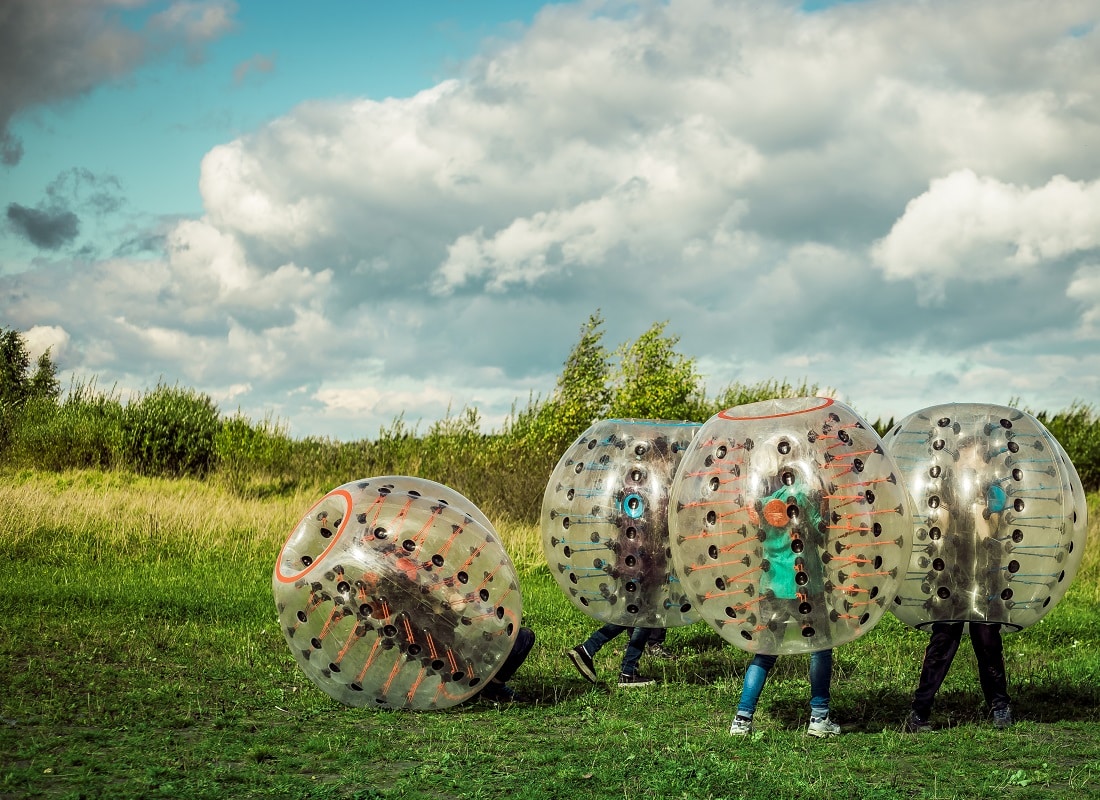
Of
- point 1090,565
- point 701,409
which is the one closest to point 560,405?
point 701,409

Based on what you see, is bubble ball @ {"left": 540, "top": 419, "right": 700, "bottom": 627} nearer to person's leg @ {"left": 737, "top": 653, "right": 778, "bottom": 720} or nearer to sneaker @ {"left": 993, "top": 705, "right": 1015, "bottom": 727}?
person's leg @ {"left": 737, "top": 653, "right": 778, "bottom": 720}

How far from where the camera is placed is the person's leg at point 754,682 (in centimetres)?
741

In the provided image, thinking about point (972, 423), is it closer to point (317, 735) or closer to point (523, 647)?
point (523, 647)

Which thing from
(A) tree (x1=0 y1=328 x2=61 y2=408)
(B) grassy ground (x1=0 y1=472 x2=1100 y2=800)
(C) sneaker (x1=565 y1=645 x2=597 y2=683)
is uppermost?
(A) tree (x1=0 y1=328 x2=61 y2=408)

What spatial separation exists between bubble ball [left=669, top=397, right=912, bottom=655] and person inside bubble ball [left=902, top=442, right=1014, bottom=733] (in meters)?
0.84

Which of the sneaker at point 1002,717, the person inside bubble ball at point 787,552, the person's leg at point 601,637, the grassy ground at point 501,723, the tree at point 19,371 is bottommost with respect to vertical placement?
the grassy ground at point 501,723

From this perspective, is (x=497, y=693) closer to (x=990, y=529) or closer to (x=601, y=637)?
(x=601, y=637)

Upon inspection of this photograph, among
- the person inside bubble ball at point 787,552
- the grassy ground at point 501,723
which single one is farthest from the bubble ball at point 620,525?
the person inside bubble ball at point 787,552

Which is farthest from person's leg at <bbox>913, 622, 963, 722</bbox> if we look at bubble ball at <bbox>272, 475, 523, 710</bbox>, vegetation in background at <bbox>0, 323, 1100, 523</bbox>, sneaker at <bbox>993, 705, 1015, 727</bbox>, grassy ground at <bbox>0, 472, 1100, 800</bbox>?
vegetation in background at <bbox>0, 323, 1100, 523</bbox>

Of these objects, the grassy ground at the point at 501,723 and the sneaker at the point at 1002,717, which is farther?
the sneaker at the point at 1002,717

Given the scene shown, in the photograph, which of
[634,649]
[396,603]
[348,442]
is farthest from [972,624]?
[348,442]

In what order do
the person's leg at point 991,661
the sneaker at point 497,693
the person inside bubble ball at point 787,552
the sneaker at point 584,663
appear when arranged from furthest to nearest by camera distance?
the sneaker at point 584,663
the sneaker at point 497,693
the person's leg at point 991,661
the person inside bubble ball at point 787,552

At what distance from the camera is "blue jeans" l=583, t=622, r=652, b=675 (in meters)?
9.19

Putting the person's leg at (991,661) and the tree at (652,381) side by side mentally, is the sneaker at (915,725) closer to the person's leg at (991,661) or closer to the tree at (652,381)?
the person's leg at (991,661)
